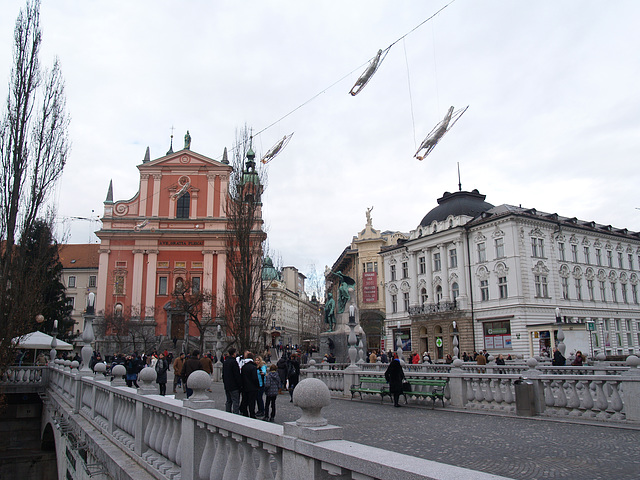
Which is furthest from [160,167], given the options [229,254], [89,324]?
[89,324]

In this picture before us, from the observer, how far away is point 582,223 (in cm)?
4750

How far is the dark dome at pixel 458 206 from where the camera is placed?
49.7m

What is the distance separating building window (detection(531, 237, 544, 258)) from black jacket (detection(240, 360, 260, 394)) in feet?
120

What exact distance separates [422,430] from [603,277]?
1723 inches

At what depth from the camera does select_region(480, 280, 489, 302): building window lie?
44.1m

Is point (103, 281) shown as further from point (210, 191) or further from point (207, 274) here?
point (210, 191)

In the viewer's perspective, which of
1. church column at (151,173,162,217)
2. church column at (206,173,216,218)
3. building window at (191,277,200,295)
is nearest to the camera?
building window at (191,277,200,295)

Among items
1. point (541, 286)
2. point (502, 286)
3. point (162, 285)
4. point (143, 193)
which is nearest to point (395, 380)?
point (502, 286)

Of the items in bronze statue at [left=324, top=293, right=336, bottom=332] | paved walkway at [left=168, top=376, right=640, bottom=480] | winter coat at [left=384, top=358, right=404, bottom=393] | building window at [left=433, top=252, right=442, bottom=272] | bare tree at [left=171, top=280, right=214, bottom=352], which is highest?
building window at [left=433, top=252, right=442, bottom=272]

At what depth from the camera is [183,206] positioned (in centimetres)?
5394

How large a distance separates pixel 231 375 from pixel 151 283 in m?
43.0

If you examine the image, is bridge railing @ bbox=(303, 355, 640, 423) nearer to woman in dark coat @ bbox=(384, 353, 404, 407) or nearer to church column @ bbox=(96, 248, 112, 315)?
woman in dark coat @ bbox=(384, 353, 404, 407)

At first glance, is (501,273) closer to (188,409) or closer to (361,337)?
(361,337)

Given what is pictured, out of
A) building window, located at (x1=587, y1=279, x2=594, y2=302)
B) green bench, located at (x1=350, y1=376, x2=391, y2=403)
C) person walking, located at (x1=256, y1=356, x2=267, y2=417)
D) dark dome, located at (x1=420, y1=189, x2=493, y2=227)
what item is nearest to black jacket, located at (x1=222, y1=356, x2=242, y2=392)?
person walking, located at (x1=256, y1=356, x2=267, y2=417)
